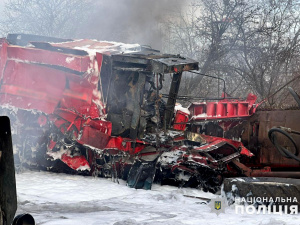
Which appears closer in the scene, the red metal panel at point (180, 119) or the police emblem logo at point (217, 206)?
the police emblem logo at point (217, 206)

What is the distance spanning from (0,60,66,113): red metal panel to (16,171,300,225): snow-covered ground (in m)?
1.26

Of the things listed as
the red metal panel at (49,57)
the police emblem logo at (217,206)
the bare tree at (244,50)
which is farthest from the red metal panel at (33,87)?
the bare tree at (244,50)

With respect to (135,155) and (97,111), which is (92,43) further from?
(135,155)

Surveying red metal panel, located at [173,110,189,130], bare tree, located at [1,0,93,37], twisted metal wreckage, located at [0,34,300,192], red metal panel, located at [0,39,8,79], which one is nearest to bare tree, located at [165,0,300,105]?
red metal panel, located at [173,110,189,130]

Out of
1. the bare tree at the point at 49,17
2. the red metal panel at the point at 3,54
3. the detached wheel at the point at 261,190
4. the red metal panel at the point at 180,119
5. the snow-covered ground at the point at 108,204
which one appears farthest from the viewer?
the bare tree at the point at 49,17

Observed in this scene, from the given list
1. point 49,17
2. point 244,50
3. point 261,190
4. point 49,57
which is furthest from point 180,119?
point 49,17

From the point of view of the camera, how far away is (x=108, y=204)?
552 cm

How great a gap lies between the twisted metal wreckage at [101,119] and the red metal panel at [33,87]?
0.7 inches

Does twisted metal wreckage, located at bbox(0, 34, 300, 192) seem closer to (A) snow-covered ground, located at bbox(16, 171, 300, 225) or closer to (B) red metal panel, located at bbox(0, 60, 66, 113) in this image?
(B) red metal panel, located at bbox(0, 60, 66, 113)

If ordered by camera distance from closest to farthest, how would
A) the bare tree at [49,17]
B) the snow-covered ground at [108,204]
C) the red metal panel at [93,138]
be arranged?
the snow-covered ground at [108,204] → the red metal panel at [93,138] → the bare tree at [49,17]

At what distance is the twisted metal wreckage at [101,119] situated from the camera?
732 cm

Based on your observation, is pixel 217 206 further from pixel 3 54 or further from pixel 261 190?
pixel 3 54

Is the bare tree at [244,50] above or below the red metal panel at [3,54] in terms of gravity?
above

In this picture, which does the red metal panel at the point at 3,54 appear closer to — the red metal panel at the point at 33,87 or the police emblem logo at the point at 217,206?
the red metal panel at the point at 33,87
